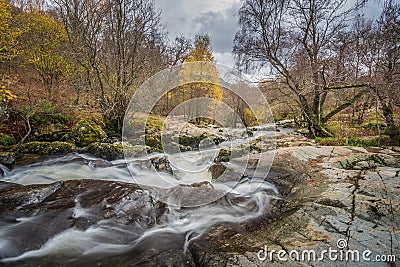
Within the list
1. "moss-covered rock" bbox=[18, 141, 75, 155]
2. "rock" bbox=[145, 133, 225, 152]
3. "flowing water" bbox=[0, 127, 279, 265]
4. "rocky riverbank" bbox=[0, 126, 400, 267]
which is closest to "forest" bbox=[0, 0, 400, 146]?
"moss-covered rock" bbox=[18, 141, 75, 155]

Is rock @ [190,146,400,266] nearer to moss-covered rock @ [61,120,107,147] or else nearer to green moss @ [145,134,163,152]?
green moss @ [145,134,163,152]

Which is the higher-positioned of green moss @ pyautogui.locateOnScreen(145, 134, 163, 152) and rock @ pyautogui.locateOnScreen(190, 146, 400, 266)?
green moss @ pyautogui.locateOnScreen(145, 134, 163, 152)

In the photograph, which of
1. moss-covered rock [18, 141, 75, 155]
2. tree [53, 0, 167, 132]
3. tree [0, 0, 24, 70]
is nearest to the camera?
moss-covered rock [18, 141, 75, 155]

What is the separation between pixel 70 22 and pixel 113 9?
2159 mm

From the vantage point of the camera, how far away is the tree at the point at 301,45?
9312 millimetres

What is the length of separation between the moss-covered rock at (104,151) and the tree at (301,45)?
24.6 ft

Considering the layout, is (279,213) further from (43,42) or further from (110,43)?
(43,42)

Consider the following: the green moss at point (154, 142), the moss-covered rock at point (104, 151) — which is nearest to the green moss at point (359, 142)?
the green moss at point (154, 142)

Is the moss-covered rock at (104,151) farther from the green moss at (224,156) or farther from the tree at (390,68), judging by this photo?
the tree at (390,68)

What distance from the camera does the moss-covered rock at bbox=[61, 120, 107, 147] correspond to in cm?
833

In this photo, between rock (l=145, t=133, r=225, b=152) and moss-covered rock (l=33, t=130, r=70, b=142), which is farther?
rock (l=145, t=133, r=225, b=152)

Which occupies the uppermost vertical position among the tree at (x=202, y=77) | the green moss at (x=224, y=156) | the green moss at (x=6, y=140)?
the tree at (x=202, y=77)

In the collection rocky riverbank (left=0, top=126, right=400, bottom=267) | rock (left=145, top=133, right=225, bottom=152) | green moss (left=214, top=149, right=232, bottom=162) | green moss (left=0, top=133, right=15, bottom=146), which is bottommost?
rocky riverbank (left=0, top=126, right=400, bottom=267)

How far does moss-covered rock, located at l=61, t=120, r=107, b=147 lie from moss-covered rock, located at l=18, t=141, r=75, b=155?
66 cm
